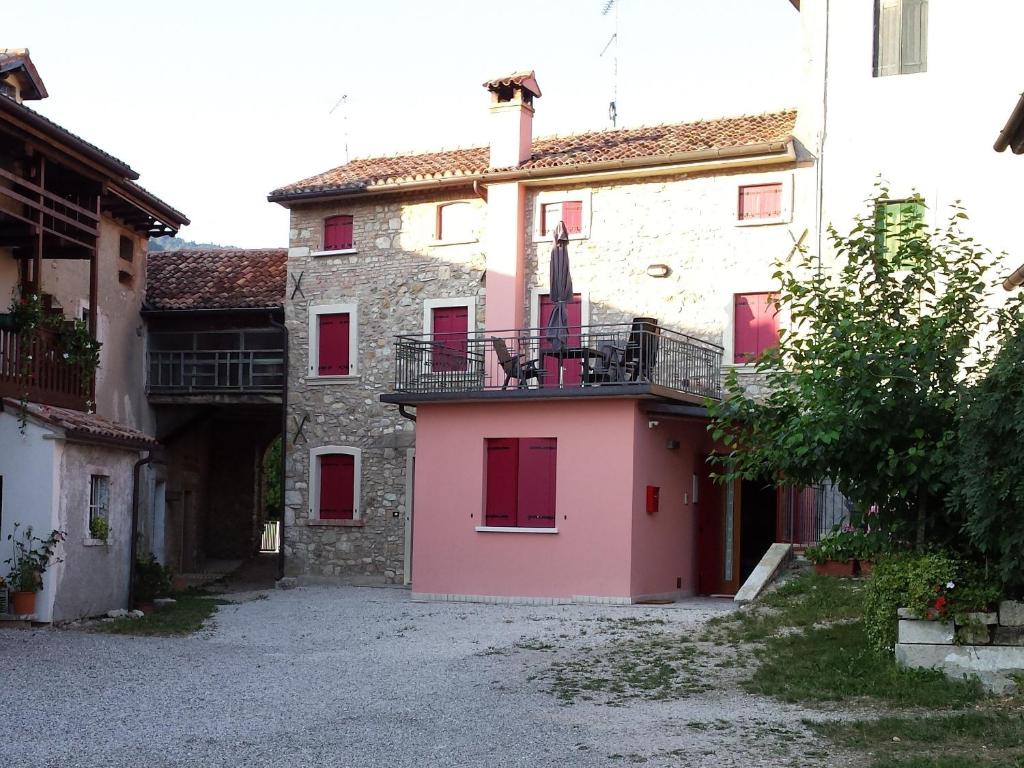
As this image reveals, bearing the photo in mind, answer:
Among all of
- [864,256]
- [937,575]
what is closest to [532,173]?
[864,256]

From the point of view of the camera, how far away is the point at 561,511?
19094 millimetres

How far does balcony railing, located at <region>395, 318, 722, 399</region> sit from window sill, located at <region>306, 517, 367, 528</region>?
286cm

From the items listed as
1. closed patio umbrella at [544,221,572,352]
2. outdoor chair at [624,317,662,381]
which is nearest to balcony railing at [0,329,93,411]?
closed patio umbrella at [544,221,572,352]

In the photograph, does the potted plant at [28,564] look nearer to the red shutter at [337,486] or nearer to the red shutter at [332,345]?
the red shutter at [337,486]

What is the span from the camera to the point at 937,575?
10312 mm

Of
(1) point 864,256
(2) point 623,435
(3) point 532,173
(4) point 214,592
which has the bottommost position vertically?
(4) point 214,592

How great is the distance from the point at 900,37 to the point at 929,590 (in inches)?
503

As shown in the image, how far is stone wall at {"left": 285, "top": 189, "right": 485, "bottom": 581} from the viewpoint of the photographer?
912 inches

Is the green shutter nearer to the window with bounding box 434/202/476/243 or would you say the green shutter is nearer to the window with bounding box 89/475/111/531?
the window with bounding box 434/202/476/243

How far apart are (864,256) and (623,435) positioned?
7446mm

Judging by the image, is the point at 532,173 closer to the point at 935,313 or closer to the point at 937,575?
the point at 935,313

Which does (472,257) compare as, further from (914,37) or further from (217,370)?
(914,37)

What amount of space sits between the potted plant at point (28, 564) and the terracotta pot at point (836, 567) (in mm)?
9409

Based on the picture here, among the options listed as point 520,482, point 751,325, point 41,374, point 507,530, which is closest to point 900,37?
point 751,325
